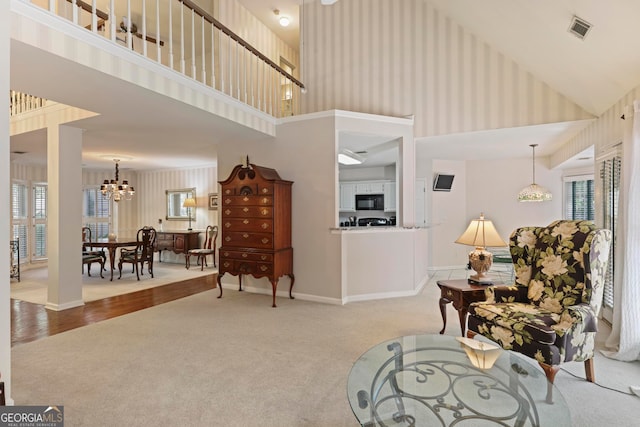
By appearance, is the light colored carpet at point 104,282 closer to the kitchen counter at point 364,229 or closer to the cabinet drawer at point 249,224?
the cabinet drawer at point 249,224

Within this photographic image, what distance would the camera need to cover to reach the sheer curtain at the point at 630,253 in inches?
103

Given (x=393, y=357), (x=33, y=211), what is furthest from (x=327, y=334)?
(x=33, y=211)

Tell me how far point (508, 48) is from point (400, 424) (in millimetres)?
4595

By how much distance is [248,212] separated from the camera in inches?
177

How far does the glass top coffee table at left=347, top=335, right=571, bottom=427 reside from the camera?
4.86ft

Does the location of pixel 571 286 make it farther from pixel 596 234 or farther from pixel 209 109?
pixel 209 109

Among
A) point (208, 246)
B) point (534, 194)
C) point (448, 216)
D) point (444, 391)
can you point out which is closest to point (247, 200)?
point (444, 391)

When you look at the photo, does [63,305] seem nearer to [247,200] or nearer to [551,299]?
[247,200]

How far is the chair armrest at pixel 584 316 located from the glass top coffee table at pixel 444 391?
2.08ft

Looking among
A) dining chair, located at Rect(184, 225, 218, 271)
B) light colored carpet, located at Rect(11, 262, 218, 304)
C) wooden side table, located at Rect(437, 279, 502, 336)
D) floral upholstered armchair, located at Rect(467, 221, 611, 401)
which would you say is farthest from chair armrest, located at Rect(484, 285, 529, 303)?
dining chair, located at Rect(184, 225, 218, 271)

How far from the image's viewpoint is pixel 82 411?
1986 mm

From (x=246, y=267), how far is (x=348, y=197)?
4069 mm

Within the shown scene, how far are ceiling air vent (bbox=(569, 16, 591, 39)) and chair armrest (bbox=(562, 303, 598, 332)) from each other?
2.29 meters

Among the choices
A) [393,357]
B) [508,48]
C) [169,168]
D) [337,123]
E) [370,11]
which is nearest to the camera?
[393,357]
